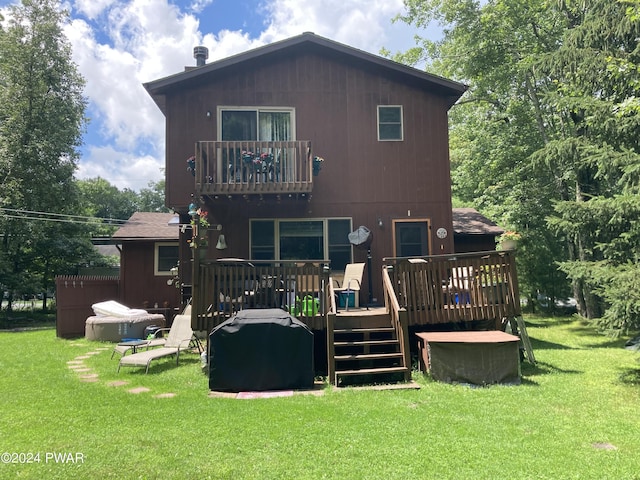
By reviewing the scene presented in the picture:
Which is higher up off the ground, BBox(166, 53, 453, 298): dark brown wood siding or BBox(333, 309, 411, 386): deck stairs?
BBox(166, 53, 453, 298): dark brown wood siding

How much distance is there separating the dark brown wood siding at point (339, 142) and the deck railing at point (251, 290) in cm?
308

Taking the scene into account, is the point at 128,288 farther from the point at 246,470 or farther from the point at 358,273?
the point at 246,470

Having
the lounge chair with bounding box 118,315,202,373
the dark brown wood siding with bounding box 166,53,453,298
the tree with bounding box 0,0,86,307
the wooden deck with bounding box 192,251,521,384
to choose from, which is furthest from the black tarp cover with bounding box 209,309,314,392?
the tree with bounding box 0,0,86,307

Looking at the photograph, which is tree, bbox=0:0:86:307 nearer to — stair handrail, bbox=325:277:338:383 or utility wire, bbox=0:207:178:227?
utility wire, bbox=0:207:178:227

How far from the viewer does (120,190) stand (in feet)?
198

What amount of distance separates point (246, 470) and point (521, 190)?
15757 mm

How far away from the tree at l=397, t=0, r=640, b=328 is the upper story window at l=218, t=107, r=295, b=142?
6.04m

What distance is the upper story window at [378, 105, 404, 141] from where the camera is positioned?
10.5 metres

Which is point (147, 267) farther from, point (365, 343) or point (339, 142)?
point (365, 343)

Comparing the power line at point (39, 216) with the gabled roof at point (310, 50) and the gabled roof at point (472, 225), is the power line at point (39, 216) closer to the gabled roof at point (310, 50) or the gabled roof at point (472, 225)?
the gabled roof at point (310, 50)

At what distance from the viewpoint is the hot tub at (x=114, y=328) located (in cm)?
1055

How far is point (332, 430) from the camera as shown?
4.26 metres

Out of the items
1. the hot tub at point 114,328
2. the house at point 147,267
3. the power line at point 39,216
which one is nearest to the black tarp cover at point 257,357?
the hot tub at point 114,328

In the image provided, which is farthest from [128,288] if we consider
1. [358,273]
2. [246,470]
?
[246,470]
